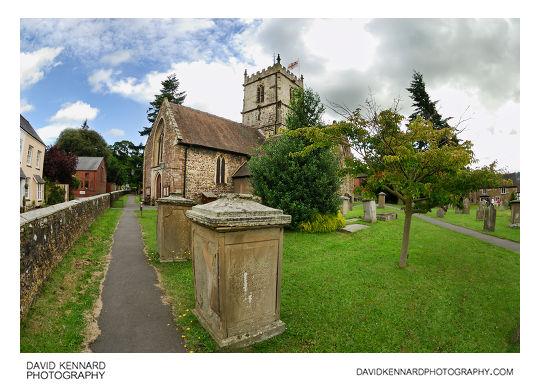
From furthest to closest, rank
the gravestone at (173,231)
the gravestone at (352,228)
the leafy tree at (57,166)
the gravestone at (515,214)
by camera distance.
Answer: the leafy tree at (57,166), the gravestone at (515,214), the gravestone at (352,228), the gravestone at (173,231)

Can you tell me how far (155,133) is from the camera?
2319 cm

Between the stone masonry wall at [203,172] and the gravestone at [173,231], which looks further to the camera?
the stone masonry wall at [203,172]

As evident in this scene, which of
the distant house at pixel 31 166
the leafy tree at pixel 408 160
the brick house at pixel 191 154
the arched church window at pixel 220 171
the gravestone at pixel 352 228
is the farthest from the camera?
the arched church window at pixel 220 171

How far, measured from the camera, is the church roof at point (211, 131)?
2066cm

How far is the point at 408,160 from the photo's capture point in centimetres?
600

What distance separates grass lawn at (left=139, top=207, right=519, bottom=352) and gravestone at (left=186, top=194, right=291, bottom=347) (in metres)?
0.22

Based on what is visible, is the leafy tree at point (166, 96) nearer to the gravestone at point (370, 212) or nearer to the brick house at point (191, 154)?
the brick house at point (191, 154)

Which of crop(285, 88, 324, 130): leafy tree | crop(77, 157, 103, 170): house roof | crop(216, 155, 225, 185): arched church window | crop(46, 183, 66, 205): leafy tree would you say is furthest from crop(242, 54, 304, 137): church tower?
Result: crop(77, 157, 103, 170): house roof

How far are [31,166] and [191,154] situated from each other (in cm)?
1130

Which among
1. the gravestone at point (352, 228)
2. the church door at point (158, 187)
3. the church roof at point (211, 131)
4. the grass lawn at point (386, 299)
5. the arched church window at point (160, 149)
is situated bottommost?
the grass lawn at point (386, 299)

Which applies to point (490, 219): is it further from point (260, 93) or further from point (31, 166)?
point (260, 93)

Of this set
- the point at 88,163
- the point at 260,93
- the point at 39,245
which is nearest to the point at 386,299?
the point at 39,245

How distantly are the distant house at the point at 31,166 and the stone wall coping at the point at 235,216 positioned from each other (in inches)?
725

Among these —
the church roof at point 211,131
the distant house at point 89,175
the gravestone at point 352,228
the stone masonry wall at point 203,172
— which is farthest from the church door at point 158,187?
the distant house at point 89,175
